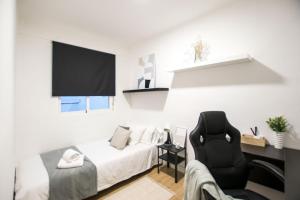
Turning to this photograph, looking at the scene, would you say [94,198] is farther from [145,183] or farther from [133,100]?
[133,100]

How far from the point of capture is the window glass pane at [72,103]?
2880mm

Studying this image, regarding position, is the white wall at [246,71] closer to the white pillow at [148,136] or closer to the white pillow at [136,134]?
the white pillow at [148,136]

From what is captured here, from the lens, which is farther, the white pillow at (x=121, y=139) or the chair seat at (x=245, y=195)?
the white pillow at (x=121, y=139)

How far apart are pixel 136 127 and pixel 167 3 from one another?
2.29 meters

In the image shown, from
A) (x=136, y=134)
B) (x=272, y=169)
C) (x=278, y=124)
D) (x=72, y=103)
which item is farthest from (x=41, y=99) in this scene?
(x=278, y=124)

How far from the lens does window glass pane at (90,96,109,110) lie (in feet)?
10.7

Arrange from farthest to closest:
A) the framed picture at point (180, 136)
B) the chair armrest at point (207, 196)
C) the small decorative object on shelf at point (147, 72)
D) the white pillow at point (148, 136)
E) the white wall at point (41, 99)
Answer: the small decorative object on shelf at point (147, 72), the white pillow at point (148, 136), the framed picture at point (180, 136), the white wall at point (41, 99), the chair armrest at point (207, 196)

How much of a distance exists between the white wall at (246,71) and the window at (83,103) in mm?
1585

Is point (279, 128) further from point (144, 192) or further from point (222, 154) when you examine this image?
point (144, 192)

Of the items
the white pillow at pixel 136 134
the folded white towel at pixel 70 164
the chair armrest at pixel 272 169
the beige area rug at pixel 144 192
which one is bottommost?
the beige area rug at pixel 144 192

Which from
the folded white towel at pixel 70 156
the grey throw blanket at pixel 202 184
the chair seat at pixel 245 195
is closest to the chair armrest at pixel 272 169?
the chair seat at pixel 245 195

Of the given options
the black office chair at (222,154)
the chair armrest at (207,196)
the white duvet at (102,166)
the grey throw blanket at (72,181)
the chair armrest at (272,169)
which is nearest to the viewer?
the chair armrest at (207,196)

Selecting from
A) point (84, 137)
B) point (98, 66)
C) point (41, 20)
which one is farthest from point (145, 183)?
point (41, 20)

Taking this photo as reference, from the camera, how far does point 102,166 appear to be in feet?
6.97
